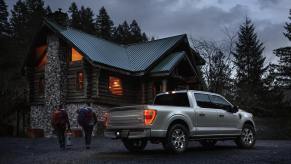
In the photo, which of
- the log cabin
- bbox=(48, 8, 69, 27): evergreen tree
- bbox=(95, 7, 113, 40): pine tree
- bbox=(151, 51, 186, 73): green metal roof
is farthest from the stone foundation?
bbox=(95, 7, 113, 40): pine tree

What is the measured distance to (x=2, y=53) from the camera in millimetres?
54781

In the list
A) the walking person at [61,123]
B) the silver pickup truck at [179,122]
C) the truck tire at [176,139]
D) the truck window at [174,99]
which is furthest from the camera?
the walking person at [61,123]

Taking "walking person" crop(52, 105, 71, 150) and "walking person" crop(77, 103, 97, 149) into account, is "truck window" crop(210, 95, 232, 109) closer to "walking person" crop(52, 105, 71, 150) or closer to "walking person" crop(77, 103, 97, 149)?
"walking person" crop(77, 103, 97, 149)

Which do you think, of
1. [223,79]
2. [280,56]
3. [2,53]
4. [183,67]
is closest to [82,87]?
[183,67]

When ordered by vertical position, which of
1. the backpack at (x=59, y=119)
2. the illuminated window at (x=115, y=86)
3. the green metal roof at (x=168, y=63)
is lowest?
the backpack at (x=59, y=119)

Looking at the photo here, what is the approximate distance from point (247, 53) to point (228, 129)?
3579 centimetres

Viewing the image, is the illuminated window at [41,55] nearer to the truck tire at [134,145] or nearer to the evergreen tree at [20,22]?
the truck tire at [134,145]

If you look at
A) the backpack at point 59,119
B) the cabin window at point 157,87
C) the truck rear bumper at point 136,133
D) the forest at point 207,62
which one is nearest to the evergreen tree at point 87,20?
the forest at point 207,62

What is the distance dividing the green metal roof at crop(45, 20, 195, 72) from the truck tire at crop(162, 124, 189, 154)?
45.9ft

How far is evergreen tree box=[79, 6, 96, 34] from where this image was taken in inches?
2463

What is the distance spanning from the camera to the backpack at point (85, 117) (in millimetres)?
15281

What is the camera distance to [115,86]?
2819cm

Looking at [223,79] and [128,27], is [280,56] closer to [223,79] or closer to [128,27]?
[223,79]

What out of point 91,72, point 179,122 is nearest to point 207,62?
point 91,72
